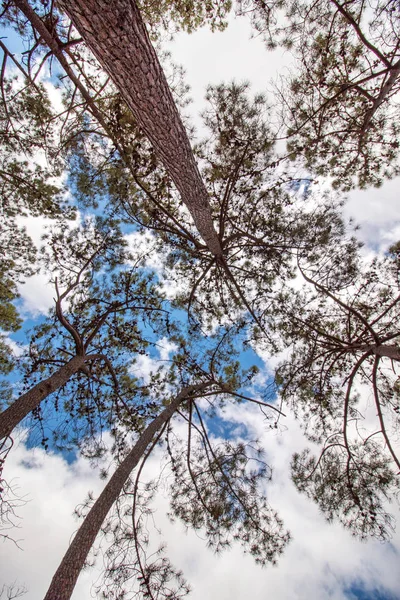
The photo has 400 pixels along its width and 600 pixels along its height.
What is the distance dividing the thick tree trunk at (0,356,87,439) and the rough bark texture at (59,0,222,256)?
336 cm

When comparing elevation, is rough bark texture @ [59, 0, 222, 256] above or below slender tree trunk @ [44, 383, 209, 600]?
above

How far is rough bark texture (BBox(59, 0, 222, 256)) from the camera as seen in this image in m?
1.89

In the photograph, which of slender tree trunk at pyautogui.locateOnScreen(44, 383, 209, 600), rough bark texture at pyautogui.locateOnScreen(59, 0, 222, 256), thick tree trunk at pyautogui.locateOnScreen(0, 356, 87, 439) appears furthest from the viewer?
thick tree trunk at pyautogui.locateOnScreen(0, 356, 87, 439)

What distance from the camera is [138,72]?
2301 millimetres

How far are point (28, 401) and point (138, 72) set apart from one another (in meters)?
4.09

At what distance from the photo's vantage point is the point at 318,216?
182 inches

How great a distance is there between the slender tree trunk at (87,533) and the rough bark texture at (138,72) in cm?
395

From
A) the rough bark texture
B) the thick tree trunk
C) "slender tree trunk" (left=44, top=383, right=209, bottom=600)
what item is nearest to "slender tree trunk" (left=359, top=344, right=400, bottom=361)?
the rough bark texture

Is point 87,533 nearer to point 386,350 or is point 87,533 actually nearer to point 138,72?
point 386,350

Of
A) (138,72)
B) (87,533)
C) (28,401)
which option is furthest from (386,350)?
(28,401)

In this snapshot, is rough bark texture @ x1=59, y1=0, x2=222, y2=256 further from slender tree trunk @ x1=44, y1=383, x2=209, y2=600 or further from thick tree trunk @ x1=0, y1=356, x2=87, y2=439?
slender tree trunk @ x1=44, y1=383, x2=209, y2=600

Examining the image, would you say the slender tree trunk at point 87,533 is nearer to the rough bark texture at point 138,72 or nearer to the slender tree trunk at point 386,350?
the slender tree trunk at point 386,350

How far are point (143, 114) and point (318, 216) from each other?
329cm

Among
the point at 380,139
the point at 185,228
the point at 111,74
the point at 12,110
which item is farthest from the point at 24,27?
the point at 380,139
